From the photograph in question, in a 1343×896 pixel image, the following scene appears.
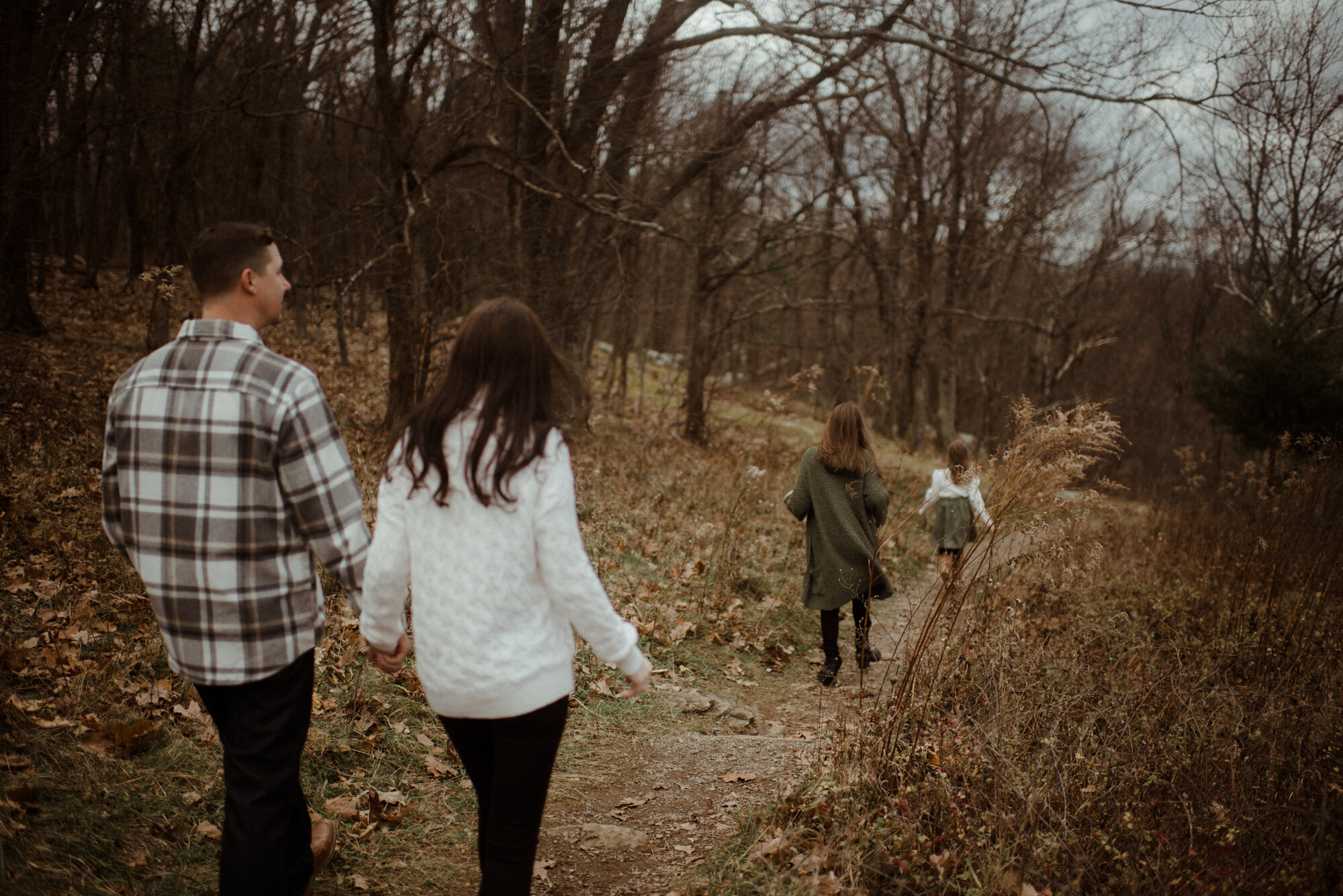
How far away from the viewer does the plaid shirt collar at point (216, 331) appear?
86.4 inches

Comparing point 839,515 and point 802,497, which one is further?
point 802,497

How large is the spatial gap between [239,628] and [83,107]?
1188 centimetres

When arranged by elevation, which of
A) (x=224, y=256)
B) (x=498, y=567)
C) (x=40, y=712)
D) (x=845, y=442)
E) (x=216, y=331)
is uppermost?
(x=224, y=256)

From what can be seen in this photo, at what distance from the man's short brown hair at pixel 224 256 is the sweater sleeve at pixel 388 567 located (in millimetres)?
730

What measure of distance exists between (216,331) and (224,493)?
1.47ft

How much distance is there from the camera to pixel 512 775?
2.08m

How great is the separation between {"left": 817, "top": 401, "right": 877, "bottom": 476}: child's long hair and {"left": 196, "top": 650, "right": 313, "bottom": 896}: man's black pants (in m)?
3.68

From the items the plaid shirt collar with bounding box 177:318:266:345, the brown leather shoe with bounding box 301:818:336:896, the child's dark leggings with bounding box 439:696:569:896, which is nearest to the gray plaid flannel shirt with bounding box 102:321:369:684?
the plaid shirt collar with bounding box 177:318:266:345

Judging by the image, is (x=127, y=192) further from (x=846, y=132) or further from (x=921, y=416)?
(x=921, y=416)

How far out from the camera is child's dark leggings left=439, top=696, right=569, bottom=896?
207 cm

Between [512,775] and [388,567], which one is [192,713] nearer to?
[388,567]

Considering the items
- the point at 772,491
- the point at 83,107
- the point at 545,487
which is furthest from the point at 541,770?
the point at 83,107

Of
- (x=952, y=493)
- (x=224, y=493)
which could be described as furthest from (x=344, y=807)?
(x=952, y=493)

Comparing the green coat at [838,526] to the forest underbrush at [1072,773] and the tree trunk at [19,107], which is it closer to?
the forest underbrush at [1072,773]
